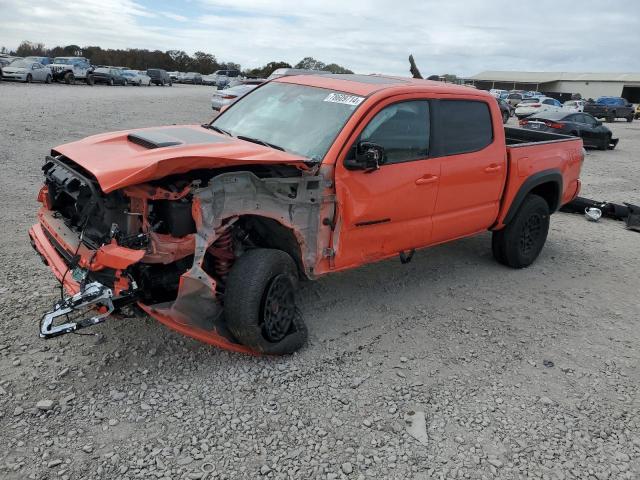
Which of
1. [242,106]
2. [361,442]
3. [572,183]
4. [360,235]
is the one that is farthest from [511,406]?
[572,183]

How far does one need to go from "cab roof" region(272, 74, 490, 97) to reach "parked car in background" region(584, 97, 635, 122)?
37330mm

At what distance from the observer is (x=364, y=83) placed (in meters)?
4.63

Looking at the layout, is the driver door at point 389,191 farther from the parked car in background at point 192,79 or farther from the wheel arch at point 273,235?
the parked car in background at point 192,79

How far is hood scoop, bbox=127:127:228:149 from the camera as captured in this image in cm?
365

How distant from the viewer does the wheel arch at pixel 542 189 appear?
5.74 m

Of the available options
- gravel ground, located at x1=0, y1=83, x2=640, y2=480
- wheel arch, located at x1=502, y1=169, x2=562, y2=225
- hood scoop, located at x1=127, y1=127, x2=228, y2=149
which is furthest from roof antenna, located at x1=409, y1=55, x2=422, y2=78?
hood scoop, located at x1=127, y1=127, x2=228, y2=149

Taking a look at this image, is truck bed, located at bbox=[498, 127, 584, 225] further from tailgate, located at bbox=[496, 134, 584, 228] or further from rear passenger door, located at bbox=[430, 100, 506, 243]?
rear passenger door, located at bbox=[430, 100, 506, 243]

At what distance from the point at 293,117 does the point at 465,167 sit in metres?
1.68

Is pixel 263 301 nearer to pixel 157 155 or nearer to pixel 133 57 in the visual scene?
pixel 157 155

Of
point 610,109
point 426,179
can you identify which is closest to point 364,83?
point 426,179

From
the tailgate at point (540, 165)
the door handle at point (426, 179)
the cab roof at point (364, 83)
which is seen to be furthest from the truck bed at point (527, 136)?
the door handle at point (426, 179)

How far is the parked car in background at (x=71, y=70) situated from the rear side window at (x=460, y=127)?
33486 millimetres

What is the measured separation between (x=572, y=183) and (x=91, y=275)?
5728 mm

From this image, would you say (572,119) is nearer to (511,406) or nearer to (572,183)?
(572,183)
